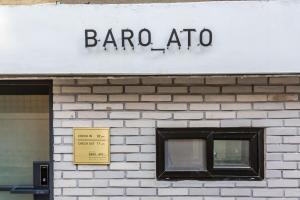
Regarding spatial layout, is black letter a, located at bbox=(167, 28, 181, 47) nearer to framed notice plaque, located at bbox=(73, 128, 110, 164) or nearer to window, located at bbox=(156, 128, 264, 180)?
window, located at bbox=(156, 128, 264, 180)

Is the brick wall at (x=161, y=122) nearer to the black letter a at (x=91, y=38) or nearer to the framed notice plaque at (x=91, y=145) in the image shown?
the framed notice plaque at (x=91, y=145)

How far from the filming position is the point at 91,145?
3660 mm

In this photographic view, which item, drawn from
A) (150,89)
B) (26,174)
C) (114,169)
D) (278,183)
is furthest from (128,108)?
(278,183)

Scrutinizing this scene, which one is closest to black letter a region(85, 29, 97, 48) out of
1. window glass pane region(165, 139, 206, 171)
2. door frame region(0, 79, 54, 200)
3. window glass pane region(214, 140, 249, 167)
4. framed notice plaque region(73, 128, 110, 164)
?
door frame region(0, 79, 54, 200)

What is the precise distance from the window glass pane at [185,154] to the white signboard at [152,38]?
63 cm

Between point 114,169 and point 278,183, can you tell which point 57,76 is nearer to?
point 114,169

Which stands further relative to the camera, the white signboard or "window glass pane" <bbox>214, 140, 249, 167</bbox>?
"window glass pane" <bbox>214, 140, 249, 167</bbox>

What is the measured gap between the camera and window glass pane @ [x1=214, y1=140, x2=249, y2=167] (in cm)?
367

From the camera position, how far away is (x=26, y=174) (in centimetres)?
390

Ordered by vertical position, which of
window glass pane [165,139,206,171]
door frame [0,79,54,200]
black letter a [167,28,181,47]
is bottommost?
window glass pane [165,139,206,171]

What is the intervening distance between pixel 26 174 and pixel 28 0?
1.46 meters

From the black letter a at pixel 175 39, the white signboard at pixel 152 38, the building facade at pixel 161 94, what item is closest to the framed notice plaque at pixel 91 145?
the building facade at pixel 161 94

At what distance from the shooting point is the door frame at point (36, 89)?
3.74 meters

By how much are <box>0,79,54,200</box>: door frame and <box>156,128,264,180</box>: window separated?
2.88 feet
